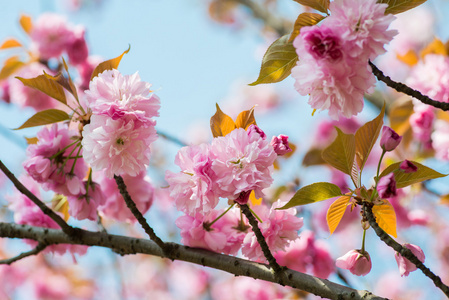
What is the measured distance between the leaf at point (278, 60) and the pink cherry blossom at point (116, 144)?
287 mm

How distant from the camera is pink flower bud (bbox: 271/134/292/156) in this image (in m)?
1.00

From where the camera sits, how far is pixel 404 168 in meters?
0.88

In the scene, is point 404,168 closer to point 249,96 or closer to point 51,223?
point 51,223

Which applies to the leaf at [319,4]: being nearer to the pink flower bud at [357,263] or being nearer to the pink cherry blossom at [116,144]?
the pink cherry blossom at [116,144]

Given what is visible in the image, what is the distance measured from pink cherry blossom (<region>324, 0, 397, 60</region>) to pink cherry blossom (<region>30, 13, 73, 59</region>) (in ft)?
6.46

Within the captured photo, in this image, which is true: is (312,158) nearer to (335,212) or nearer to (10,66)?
(335,212)

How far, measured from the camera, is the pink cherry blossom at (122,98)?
39.0 inches

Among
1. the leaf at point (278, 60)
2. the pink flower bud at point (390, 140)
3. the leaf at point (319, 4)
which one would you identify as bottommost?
the pink flower bud at point (390, 140)

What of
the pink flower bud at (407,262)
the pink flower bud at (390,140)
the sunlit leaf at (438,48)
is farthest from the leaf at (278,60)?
the sunlit leaf at (438,48)

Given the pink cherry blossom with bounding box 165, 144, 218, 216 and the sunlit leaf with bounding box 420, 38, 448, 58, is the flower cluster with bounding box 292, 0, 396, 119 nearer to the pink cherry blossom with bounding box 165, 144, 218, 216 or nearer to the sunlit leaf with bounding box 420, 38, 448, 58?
the pink cherry blossom with bounding box 165, 144, 218, 216

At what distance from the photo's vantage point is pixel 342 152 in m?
0.98

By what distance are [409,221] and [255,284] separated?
2.66ft

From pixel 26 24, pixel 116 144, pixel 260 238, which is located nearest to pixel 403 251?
pixel 260 238

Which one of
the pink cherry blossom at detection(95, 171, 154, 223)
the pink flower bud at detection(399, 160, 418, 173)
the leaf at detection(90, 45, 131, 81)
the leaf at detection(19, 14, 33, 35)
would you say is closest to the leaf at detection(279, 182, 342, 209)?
the pink flower bud at detection(399, 160, 418, 173)
